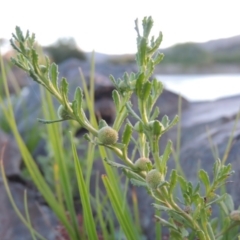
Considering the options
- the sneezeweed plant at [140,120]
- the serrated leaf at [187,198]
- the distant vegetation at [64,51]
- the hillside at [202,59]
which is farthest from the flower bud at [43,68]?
the distant vegetation at [64,51]

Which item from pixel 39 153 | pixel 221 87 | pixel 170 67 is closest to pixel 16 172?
pixel 39 153

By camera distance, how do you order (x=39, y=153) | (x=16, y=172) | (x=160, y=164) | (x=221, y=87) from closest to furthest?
(x=160, y=164)
(x=16, y=172)
(x=39, y=153)
(x=221, y=87)

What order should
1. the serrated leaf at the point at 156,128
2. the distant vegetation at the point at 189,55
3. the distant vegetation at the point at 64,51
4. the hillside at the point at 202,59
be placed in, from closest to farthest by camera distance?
1. the serrated leaf at the point at 156,128
2. the hillside at the point at 202,59
3. the distant vegetation at the point at 189,55
4. the distant vegetation at the point at 64,51

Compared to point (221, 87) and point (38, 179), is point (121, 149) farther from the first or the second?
point (221, 87)

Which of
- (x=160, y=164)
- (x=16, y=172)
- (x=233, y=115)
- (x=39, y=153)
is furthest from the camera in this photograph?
(x=39, y=153)

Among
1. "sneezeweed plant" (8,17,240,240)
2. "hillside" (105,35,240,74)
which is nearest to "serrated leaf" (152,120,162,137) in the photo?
"sneezeweed plant" (8,17,240,240)

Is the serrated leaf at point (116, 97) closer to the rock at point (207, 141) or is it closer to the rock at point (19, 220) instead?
the rock at point (207, 141)

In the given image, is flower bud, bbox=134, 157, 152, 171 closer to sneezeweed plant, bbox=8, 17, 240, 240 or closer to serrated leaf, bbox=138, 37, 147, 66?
sneezeweed plant, bbox=8, 17, 240, 240
